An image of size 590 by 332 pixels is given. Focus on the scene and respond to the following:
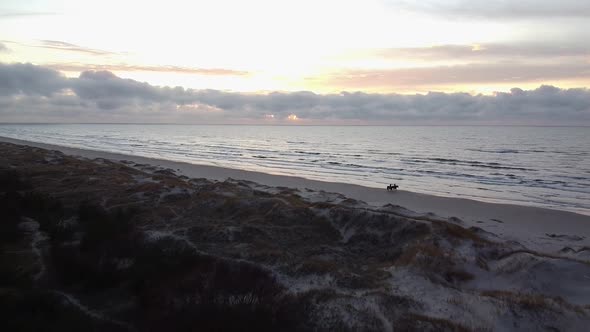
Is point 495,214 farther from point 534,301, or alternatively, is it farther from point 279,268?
point 279,268

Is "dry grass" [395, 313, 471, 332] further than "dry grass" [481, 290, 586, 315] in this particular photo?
No

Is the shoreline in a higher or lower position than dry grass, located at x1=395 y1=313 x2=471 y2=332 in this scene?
lower

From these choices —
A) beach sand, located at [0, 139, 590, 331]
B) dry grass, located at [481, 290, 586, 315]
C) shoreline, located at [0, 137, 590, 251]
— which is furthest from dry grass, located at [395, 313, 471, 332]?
→ shoreline, located at [0, 137, 590, 251]

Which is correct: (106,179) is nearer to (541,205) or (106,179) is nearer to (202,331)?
(202,331)

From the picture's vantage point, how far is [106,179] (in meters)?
18.9

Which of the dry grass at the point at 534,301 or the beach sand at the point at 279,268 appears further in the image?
the dry grass at the point at 534,301

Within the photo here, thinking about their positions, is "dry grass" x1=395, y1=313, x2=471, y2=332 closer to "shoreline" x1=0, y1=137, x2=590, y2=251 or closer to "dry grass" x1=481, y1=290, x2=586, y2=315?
"dry grass" x1=481, y1=290, x2=586, y2=315

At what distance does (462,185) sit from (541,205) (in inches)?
259

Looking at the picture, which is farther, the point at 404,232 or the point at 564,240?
the point at 564,240

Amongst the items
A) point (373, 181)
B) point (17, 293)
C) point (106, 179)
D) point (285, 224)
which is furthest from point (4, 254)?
point (373, 181)

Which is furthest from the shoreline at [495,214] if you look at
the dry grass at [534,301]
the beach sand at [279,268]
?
the dry grass at [534,301]

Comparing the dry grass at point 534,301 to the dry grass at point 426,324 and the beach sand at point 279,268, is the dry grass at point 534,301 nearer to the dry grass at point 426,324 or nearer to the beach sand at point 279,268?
the beach sand at point 279,268

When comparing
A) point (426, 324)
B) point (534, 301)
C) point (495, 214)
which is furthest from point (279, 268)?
point (495, 214)

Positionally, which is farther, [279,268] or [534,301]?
[279,268]
